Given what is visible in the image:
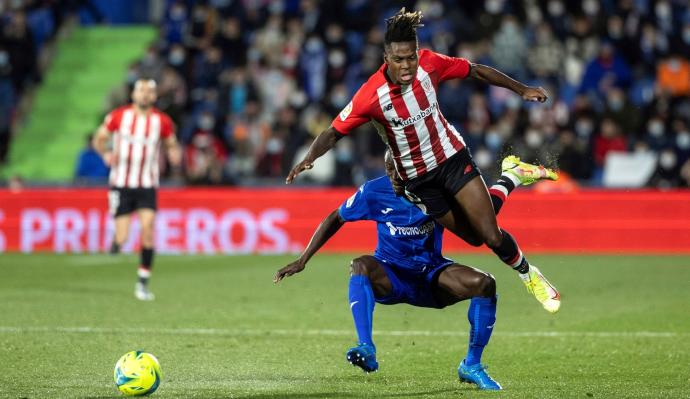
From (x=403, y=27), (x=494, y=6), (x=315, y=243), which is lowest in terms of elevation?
(x=494, y=6)

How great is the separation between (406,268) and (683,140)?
12.9m

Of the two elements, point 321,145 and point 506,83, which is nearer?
point 321,145

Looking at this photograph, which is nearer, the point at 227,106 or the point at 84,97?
the point at 227,106

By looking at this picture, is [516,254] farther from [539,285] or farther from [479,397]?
[479,397]

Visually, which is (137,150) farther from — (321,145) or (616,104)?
(616,104)

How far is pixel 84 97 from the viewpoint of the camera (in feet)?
85.7

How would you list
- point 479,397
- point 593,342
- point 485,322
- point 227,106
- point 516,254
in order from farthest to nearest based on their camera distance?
1. point 227,106
2. point 593,342
3. point 516,254
4. point 485,322
5. point 479,397

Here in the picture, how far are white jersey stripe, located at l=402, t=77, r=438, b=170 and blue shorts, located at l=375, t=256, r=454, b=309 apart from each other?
68cm

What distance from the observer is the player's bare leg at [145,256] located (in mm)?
13844

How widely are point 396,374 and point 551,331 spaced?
119 inches

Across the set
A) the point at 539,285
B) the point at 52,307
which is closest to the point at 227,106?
the point at 52,307

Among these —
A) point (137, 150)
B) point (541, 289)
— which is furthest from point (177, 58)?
point (541, 289)

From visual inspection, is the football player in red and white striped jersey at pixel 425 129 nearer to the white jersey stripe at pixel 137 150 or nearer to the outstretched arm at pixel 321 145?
the outstretched arm at pixel 321 145

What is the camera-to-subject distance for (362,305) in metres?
7.91
